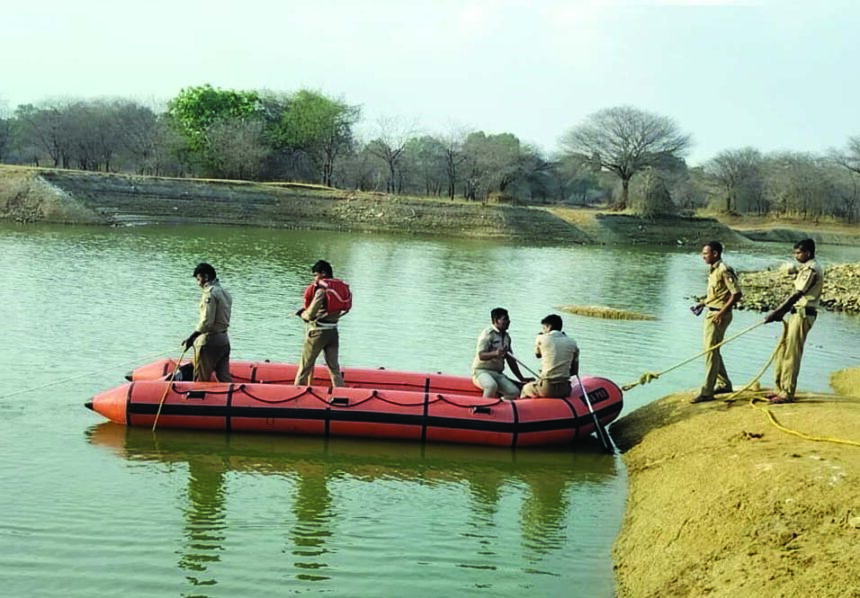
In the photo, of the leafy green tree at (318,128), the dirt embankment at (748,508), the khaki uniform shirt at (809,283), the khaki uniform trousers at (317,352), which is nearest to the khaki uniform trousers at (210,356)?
the khaki uniform trousers at (317,352)

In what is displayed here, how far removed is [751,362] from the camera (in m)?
17.8

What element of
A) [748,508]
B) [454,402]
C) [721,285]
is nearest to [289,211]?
[454,402]

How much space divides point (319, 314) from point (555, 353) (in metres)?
2.97

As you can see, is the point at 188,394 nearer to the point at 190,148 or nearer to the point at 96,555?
the point at 96,555

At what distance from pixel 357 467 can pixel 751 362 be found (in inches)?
421

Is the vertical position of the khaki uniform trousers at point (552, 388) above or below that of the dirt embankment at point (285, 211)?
below

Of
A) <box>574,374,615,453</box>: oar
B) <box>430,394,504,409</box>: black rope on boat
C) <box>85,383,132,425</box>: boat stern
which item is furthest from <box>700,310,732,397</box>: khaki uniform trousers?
<box>85,383,132,425</box>: boat stern

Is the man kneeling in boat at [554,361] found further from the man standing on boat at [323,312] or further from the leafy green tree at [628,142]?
the leafy green tree at [628,142]

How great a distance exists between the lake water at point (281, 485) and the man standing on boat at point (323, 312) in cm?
114

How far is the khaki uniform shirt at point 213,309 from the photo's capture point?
35.5ft

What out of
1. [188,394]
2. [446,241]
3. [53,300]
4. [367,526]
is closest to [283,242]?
[446,241]

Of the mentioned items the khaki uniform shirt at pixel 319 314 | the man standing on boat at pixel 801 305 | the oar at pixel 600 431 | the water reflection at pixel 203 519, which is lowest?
the water reflection at pixel 203 519

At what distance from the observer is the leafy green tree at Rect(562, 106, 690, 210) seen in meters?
81.6

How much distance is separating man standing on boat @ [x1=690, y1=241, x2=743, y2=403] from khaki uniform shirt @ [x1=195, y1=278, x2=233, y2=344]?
229 inches
